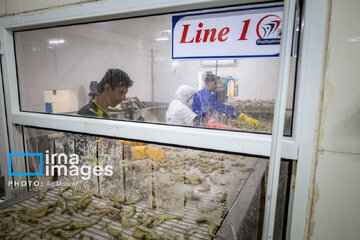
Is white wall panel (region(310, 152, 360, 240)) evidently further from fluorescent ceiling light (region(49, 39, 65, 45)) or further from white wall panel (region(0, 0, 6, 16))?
white wall panel (region(0, 0, 6, 16))

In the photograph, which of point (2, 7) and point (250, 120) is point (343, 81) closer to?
point (250, 120)

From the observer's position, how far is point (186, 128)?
110 centimetres

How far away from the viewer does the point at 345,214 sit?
2.59ft

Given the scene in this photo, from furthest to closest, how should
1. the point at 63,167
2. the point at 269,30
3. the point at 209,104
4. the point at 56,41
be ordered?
the point at 63,167 → the point at 56,41 → the point at 209,104 → the point at 269,30

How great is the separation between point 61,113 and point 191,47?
1018mm

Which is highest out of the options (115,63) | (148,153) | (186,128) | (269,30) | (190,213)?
(269,30)

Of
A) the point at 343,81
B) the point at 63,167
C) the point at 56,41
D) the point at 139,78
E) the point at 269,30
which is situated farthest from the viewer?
the point at 63,167

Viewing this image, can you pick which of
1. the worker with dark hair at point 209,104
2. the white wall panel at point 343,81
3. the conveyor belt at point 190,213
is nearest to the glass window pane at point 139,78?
the worker with dark hair at point 209,104

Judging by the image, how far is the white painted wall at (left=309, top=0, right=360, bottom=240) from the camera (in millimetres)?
729

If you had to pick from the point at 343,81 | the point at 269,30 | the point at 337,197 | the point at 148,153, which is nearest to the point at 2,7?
the point at 148,153

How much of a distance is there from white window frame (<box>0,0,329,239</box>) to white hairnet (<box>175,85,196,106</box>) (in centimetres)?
15

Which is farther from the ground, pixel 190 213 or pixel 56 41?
pixel 56 41

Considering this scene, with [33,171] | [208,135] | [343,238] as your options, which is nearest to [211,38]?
[208,135]

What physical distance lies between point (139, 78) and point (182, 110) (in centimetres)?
33
